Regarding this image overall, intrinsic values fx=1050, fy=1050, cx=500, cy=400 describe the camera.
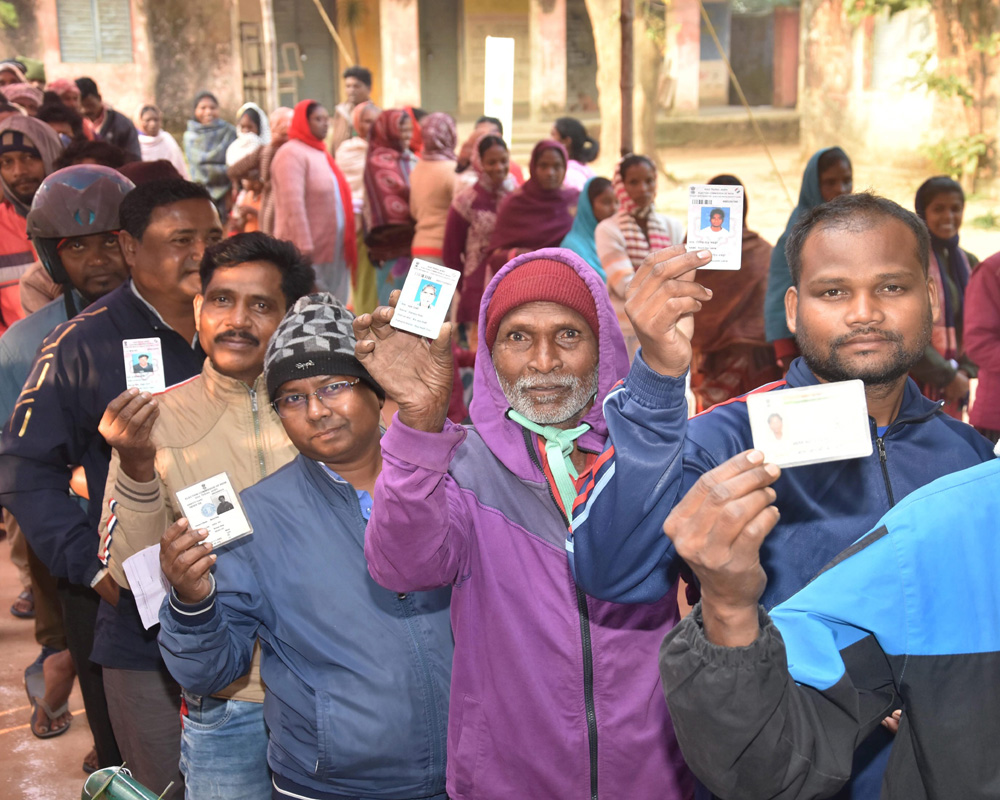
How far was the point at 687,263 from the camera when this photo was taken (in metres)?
1.71

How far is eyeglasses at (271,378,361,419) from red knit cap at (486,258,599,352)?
→ 0.41m

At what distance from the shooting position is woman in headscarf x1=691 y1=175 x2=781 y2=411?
6.48 metres

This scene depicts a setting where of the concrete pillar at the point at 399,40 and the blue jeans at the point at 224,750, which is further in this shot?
the concrete pillar at the point at 399,40

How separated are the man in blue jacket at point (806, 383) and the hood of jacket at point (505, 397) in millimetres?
451

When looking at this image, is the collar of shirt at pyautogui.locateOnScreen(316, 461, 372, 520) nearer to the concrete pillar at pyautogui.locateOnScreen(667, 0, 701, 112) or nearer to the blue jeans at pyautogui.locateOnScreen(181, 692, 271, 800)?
the blue jeans at pyautogui.locateOnScreen(181, 692, 271, 800)

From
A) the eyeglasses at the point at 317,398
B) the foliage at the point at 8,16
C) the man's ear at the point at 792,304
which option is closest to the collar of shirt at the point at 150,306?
the eyeglasses at the point at 317,398

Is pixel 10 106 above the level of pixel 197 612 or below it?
above

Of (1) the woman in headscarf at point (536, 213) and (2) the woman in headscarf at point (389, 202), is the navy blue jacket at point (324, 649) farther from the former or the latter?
(2) the woman in headscarf at point (389, 202)

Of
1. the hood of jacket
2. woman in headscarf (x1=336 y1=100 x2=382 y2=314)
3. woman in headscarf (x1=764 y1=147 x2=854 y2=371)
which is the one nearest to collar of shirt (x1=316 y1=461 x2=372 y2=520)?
the hood of jacket

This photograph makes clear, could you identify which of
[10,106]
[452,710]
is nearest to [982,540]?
[452,710]

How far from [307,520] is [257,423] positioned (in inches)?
22.4

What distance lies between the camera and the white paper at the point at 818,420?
1407 millimetres

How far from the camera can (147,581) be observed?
2.64 metres

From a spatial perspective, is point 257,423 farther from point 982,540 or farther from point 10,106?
point 10,106
